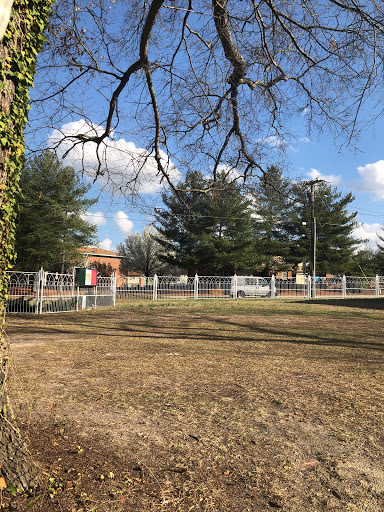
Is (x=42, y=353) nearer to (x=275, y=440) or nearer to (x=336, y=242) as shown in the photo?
(x=275, y=440)

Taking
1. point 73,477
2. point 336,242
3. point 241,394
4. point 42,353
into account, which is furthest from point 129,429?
point 336,242

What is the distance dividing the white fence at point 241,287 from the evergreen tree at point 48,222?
22.5ft

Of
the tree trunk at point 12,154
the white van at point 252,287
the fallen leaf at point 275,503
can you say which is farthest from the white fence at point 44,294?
the fallen leaf at point 275,503

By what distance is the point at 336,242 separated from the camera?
39875mm

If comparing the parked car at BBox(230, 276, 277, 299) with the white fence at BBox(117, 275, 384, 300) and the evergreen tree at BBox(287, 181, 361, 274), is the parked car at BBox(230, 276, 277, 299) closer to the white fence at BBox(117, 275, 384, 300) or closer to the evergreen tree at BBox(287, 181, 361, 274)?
the white fence at BBox(117, 275, 384, 300)

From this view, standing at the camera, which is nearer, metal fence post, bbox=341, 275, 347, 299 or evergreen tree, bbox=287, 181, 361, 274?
metal fence post, bbox=341, 275, 347, 299


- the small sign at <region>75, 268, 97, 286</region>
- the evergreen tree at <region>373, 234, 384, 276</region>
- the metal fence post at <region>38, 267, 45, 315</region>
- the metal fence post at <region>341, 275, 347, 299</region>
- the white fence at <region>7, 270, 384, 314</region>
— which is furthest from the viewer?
the evergreen tree at <region>373, 234, 384, 276</region>

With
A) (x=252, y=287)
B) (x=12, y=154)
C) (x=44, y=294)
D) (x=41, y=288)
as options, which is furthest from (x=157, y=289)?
(x=12, y=154)

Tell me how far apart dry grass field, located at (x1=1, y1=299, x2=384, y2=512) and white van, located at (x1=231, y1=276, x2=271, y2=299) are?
747 inches

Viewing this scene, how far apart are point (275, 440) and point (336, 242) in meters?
39.7

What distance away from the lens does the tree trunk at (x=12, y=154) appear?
2117mm

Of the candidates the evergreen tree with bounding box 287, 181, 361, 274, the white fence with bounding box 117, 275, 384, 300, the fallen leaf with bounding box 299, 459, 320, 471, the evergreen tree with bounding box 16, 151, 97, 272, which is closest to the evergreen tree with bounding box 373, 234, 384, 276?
the evergreen tree with bounding box 287, 181, 361, 274

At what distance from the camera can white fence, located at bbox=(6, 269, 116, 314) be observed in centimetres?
1413

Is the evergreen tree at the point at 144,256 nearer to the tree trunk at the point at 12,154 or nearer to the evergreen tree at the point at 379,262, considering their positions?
the evergreen tree at the point at 379,262
